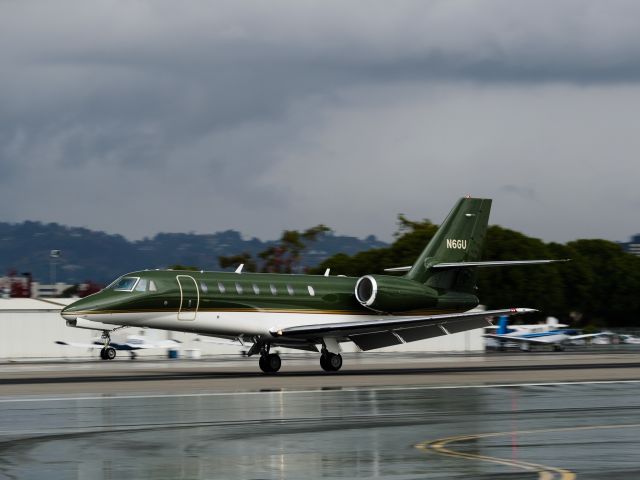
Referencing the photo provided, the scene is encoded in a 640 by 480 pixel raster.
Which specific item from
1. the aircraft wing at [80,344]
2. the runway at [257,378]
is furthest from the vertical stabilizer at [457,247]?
the aircraft wing at [80,344]

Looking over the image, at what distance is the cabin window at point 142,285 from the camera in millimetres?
39188

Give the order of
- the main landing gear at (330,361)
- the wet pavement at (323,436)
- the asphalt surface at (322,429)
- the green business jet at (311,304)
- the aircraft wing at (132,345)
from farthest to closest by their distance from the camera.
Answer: the aircraft wing at (132,345) → the main landing gear at (330,361) → the green business jet at (311,304) → the asphalt surface at (322,429) → the wet pavement at (323,436)

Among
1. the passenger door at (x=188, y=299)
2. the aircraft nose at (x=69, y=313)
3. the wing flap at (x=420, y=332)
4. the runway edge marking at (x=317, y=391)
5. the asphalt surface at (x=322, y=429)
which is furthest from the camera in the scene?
the wing flap at (x=420, y=332)

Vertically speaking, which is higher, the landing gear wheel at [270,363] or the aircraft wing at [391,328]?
the aircraft wing at [391,328]

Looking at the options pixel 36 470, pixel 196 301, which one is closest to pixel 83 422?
pixel 36 470

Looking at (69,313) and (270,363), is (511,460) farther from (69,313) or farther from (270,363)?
(270,363)

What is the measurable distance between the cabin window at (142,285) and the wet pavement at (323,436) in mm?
11683

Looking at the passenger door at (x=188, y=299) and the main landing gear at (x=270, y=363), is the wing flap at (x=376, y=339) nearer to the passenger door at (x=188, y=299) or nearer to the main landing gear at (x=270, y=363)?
the main landing gear at (x=270, y=363)

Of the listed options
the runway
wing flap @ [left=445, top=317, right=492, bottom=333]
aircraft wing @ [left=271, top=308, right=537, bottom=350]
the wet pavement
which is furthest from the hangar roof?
the wet pavement

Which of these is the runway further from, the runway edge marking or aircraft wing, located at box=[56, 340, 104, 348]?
aircraft wing, located at box=[56, 340, 104, 348]

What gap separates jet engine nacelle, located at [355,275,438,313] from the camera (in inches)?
1702

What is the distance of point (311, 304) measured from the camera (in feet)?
139

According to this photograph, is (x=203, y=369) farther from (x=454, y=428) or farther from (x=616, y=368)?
(x=454, y=428)

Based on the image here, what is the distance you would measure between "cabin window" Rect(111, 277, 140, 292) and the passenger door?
1561mm
